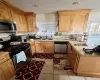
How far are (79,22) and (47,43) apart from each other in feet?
5.97

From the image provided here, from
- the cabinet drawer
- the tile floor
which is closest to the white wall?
the tile floor

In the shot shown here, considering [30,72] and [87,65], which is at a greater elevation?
[87,65]

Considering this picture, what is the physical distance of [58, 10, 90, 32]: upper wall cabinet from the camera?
9.70ft

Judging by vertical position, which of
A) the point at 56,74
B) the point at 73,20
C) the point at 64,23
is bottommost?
the point at 56,74

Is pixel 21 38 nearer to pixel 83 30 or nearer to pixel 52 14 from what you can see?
pixel 52 14

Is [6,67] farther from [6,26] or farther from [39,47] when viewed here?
[39,47]

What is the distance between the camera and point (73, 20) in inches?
121

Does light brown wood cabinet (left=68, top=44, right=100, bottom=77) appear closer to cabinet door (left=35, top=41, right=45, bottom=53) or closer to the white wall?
cabinet door (left=35, top=41, right=45, bottom=53)

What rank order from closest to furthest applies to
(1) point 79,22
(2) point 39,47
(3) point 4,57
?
1. (3) point 4,57
2. (1) point 79,22
3. (2) point 39,47

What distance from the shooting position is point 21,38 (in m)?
2.64

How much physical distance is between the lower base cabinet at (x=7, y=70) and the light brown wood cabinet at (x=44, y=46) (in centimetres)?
164

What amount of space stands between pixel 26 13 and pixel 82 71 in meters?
3.32

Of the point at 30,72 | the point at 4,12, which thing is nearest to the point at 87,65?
the point at 30,72

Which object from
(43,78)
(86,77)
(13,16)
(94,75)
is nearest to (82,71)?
(86,77)
